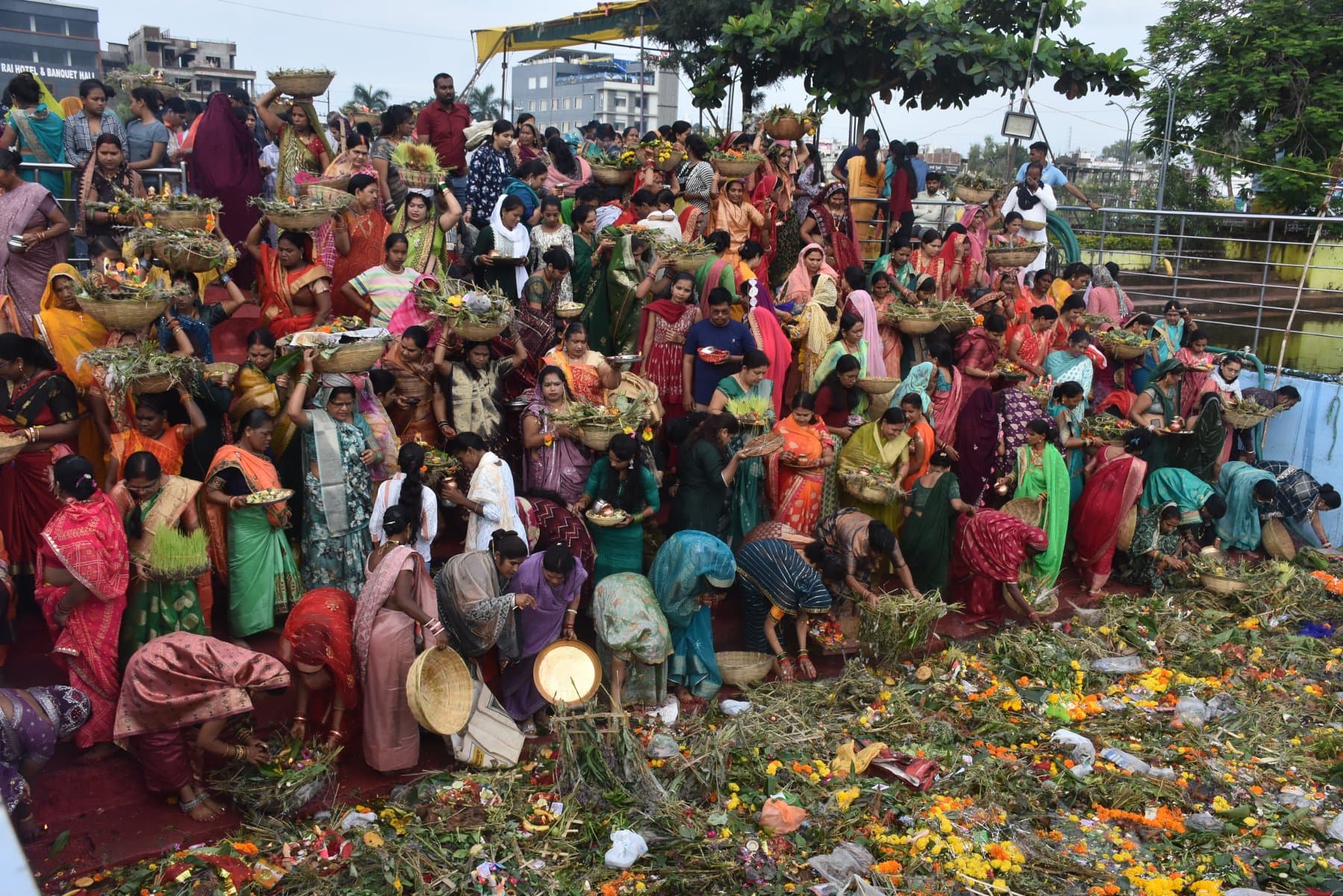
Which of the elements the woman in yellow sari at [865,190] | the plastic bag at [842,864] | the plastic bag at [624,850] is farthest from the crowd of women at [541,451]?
the plastic bag at [842,864]

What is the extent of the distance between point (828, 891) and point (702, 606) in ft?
6.81

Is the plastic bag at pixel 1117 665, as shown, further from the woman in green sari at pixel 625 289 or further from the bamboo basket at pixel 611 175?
the bamboo basket at pixel 611 175

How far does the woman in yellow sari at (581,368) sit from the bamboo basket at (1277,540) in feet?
21.0

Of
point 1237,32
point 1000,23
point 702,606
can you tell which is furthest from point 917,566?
point 1237,32

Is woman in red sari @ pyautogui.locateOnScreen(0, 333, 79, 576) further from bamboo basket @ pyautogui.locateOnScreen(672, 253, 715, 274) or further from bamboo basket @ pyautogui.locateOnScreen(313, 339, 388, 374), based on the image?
bamboo basket @ pyautogui.locateOnScreen(672, 253, 715, 274)

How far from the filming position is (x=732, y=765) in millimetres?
5953

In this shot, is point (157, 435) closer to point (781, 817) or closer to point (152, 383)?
point (152, 383)

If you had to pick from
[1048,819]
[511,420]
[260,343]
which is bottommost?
[1048,819]

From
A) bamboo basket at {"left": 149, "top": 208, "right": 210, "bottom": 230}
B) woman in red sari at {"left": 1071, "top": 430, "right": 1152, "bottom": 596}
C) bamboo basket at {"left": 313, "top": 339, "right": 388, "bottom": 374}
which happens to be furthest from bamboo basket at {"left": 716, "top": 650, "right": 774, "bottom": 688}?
bamboo basket at {"left": 149, "top": 208, "right": 210, "bottom": 230}

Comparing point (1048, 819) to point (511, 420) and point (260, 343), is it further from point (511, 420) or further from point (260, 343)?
point (260, 343)

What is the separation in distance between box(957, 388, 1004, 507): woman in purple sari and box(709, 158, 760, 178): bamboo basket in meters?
2.85

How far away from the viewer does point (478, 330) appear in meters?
7.11

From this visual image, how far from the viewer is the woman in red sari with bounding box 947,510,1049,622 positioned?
26.4 feet

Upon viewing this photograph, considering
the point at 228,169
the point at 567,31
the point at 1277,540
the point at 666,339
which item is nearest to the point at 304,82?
the point at 228,169
